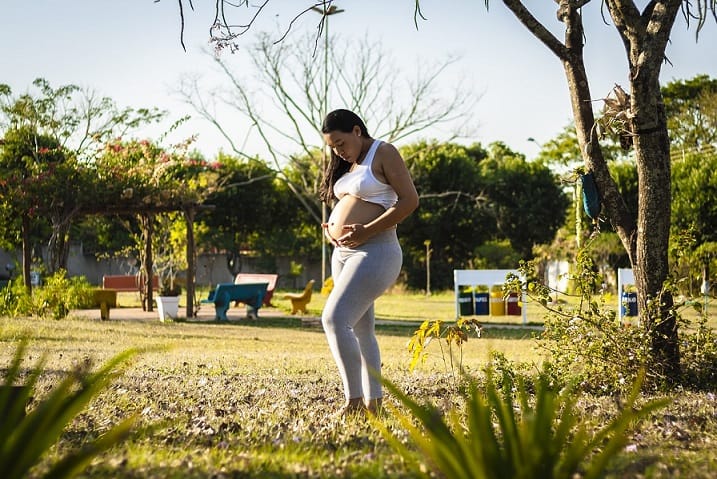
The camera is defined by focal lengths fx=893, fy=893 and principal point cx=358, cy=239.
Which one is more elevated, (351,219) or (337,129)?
(337,129)

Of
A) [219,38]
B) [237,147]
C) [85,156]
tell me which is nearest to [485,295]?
[85,156]

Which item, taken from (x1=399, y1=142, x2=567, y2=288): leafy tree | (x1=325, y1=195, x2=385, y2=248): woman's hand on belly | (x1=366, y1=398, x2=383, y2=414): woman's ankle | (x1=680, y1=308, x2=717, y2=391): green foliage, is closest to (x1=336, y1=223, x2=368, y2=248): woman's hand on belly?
(x1=325, y1=195, x2=385, y2=248): woman's hand on belly

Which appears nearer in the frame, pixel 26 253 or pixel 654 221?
Result: pixel 654 221

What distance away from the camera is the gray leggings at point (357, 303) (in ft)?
14.5

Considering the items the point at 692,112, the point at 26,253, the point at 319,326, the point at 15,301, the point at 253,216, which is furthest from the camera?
the point at 692,112

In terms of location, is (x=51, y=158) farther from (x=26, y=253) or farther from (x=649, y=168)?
(x=649, y=168)

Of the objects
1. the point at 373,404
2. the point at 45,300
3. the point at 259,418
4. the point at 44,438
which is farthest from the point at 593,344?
the point at 45,300

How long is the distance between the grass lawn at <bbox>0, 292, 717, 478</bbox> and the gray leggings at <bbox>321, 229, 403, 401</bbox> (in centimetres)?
29

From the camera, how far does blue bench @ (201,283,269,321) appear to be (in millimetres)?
17531

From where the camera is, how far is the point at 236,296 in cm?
1781

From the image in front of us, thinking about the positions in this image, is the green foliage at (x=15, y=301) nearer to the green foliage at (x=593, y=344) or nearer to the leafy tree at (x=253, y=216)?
the green foliage at (x=593, y=344)

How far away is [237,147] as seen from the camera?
32.4 m

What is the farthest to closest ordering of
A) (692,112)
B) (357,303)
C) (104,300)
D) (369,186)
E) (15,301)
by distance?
(692,112)
(104,300)
(15,301)
(369,186)
(357,303)

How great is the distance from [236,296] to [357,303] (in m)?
13.6
